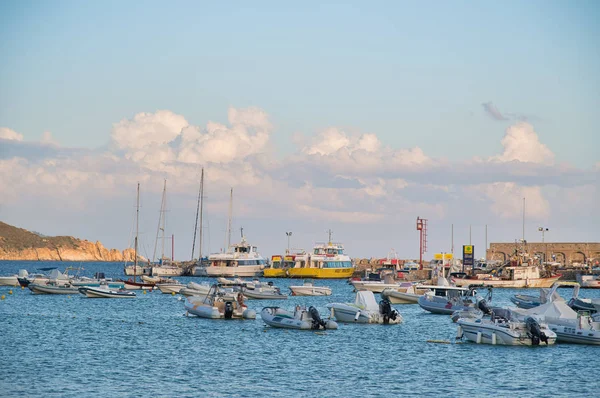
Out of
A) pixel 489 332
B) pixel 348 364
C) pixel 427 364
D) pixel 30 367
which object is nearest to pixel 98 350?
pixel 30 367

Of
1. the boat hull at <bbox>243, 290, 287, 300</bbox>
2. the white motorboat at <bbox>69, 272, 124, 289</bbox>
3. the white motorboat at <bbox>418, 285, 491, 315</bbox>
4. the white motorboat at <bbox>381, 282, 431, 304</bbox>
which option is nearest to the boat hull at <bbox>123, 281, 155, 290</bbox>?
the white motorboat at <bbox>69, 272, 124, 289</bbox>

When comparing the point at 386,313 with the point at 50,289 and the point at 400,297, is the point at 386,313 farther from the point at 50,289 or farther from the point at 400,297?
the point at 50,289

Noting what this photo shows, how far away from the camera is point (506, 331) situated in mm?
51000

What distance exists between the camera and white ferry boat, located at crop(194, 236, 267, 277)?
157m

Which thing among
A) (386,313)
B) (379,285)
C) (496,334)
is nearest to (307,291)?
(379,285)

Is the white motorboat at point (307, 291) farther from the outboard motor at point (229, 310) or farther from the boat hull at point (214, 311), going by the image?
the outboard motor at point (229, 310)

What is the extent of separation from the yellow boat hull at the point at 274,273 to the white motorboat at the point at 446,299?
85782 mm

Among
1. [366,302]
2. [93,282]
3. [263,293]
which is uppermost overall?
[93,282]

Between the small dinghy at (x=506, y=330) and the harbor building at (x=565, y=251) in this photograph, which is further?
the harbor building at (x=565, y=251)

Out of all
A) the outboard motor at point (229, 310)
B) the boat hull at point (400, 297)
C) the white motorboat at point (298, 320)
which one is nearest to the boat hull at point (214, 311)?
the outboard motor at point (229, 310)

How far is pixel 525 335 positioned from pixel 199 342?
1922 cm

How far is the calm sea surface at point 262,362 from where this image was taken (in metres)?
37.5

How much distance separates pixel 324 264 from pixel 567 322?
107114 mm

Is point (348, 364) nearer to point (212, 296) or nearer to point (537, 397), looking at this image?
point (537, 397)
